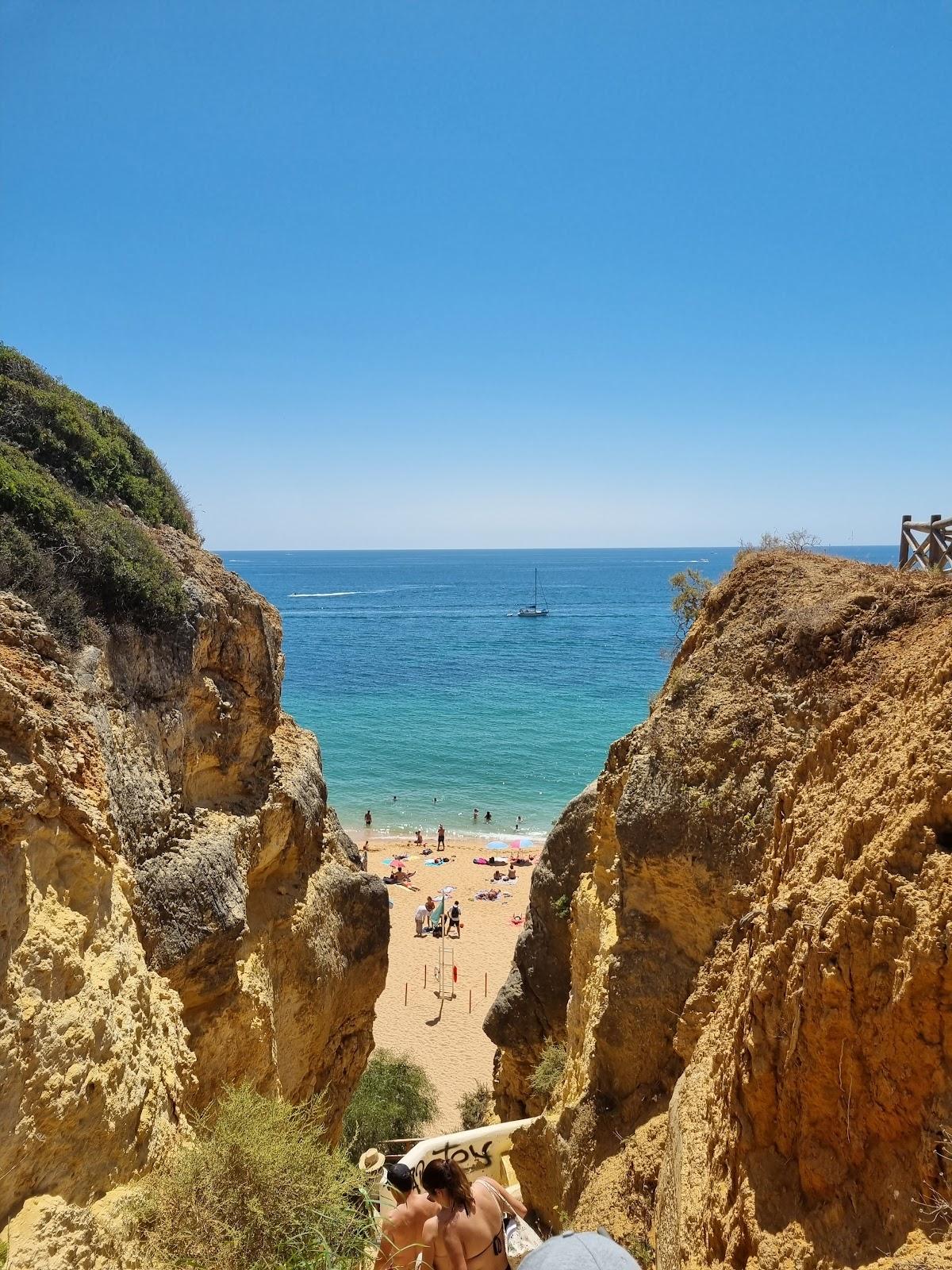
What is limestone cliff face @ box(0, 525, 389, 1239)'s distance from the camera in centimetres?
599

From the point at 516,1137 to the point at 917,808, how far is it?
25.8ft

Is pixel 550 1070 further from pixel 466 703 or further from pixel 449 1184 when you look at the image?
pixel 466 703

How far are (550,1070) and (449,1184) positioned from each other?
17.3 feet

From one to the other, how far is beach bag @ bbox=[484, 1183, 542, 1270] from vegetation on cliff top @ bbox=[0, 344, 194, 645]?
22.5 ft

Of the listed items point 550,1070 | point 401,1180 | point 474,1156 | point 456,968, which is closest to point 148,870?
point 401,1180

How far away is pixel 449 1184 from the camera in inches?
225

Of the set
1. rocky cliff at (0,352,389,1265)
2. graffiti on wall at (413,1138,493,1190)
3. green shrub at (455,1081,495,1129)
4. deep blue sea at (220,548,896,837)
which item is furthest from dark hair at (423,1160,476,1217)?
green shrub at (455,1081,495,1129)

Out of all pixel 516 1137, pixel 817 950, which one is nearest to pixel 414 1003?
pixel 516 1137

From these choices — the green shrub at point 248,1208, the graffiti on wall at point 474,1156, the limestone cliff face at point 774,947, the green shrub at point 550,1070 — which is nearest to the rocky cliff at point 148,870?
the green shrub at point 248,1208

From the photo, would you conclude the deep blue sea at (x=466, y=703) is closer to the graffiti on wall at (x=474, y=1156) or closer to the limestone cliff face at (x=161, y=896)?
the limestone cliff face at (x=161, y=896)

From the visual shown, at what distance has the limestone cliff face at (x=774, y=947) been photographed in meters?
4.45

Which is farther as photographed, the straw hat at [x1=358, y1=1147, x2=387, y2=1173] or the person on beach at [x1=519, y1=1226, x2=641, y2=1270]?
the straw hat at [x1=358, y1=1147, x2=387, y2=1173]

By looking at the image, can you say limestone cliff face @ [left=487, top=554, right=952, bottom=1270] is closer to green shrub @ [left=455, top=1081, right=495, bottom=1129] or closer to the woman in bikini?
the woman in bikini

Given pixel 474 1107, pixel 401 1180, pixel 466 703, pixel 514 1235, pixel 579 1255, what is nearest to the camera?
pixel 579 1255
